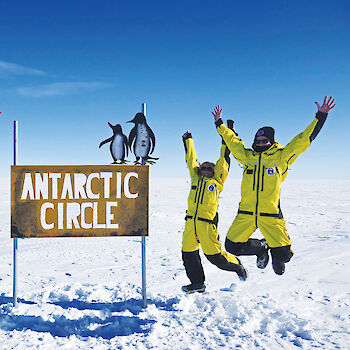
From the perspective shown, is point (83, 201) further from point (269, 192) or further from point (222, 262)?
point (269, 192)

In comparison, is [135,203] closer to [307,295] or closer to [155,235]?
[307,295]

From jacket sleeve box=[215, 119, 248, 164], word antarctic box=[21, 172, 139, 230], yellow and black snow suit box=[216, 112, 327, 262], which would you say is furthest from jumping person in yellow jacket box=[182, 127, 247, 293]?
word antarctic box=[21, 172, 139, 230]

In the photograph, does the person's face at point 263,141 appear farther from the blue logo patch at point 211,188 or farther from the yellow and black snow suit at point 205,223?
the blue logo patch at point 211,188

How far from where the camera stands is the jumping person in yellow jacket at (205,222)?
367cm

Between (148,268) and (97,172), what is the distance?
269 cm

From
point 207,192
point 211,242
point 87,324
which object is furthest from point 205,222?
point 87,324

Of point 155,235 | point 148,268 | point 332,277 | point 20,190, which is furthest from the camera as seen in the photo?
point 155,235

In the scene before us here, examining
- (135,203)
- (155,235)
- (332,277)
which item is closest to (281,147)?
(135,203)

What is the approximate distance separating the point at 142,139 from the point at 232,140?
103 centimetres

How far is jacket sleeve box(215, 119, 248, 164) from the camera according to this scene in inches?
138

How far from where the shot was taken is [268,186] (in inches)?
130

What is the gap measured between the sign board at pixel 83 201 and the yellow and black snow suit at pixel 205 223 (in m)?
0.54

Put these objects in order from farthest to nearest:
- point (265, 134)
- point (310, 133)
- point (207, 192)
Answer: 1. point (207, 192)
2. point (265, 134)
3. point (310, 133)

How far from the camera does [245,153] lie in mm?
3514
